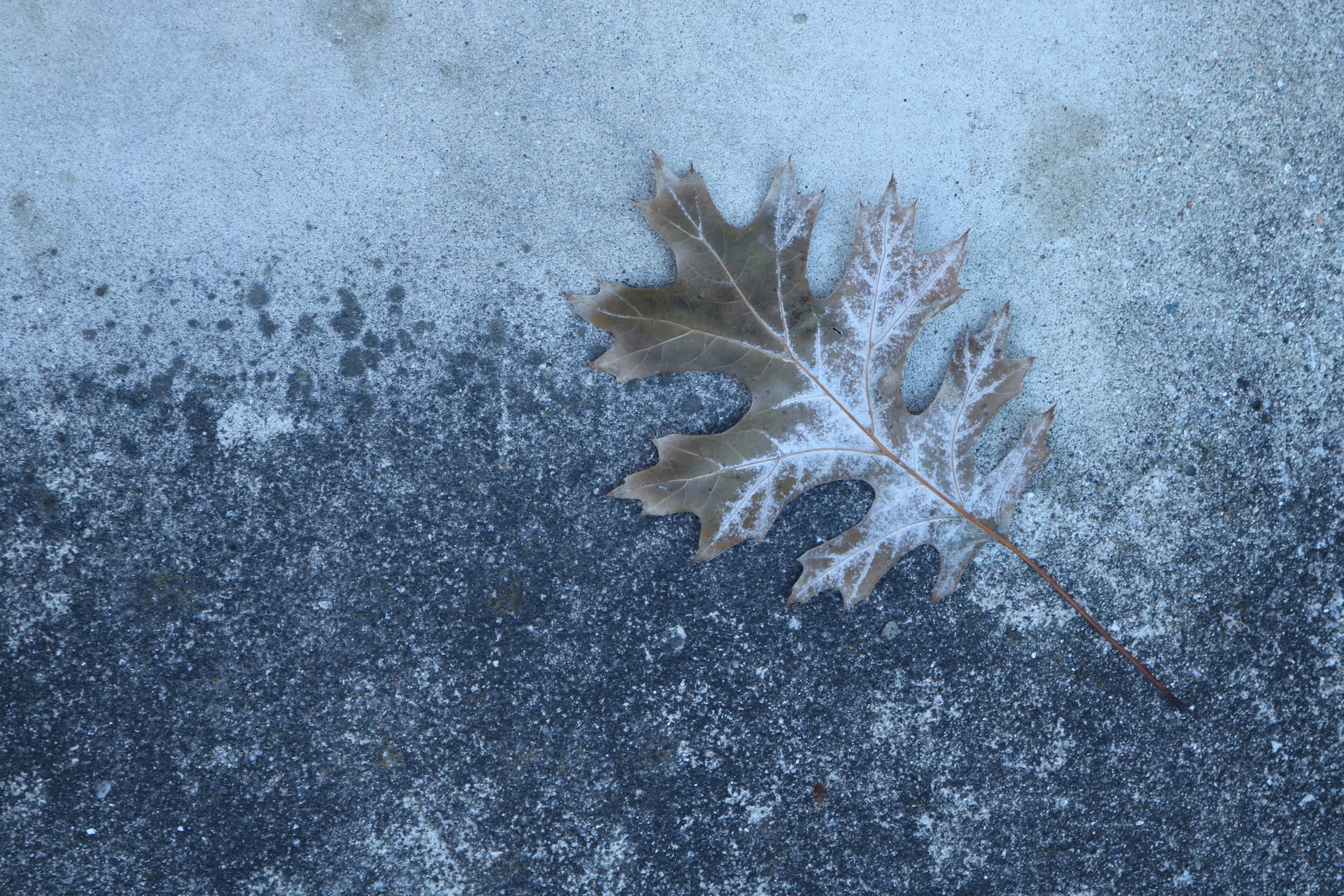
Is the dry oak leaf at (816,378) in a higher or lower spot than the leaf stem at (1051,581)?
higher

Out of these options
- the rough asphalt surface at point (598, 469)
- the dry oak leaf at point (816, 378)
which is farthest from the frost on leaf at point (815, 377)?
the rough asphalt surface at point (598, 469)

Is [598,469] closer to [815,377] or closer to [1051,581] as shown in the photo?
[815,377]

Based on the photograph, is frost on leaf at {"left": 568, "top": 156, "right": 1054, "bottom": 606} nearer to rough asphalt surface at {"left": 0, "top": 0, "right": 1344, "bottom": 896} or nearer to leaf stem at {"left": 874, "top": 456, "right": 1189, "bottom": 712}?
leaf stem at {"left": 874, "top": 456, "right": 1189, "bottom": 712}

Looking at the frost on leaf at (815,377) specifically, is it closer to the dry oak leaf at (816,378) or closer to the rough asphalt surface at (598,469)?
the dry oak leaf at (816,378)

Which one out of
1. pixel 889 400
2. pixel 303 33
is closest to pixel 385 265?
pixel 303 33

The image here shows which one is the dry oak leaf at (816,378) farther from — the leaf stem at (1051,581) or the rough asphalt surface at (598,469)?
the rough asphalt surface at (598,469)

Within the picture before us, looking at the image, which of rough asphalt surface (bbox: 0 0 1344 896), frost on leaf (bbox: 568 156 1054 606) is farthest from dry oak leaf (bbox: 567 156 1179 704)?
rough asphalt surface (bbox: 0 0 1344 896)
